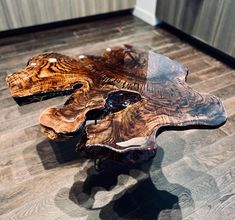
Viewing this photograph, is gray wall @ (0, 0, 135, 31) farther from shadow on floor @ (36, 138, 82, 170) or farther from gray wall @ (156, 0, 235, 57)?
shadow on floor @ (36, 138, 82, 170)

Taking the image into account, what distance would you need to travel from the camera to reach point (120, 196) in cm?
125

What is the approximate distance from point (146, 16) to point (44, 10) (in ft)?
3.84

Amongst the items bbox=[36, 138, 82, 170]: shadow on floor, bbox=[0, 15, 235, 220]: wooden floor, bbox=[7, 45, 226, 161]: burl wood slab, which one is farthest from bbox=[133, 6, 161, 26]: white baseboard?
bbox=[36, 138, 82, 170]: shadow on floor

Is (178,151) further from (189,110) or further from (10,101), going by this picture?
(10,101)

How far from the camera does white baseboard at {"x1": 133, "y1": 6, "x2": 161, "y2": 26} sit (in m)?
2.95

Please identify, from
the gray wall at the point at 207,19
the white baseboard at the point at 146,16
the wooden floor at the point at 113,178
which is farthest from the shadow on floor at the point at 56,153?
the white baseboard at the point at 146,16

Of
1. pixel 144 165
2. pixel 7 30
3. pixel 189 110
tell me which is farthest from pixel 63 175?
pixel 7 30

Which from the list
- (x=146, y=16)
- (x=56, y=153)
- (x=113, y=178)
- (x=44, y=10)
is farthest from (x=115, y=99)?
(x=146, y=16)

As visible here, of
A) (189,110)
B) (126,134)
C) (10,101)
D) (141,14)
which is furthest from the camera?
(141,14)

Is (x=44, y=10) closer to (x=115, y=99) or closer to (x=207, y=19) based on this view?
(x=207, y=19)

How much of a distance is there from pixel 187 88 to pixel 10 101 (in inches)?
51.0

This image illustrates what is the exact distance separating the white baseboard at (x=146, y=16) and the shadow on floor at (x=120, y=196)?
80.8 inches

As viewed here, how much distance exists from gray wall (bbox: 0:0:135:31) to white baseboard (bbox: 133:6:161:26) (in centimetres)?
25

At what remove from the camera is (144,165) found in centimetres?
140
